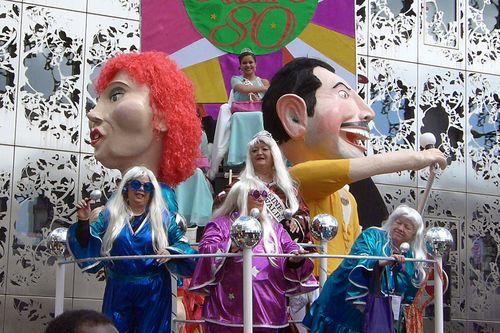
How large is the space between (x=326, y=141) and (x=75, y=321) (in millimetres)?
4401

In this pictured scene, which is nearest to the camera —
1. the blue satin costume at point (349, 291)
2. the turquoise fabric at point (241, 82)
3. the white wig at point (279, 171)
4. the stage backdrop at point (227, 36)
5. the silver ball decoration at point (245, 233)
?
the silver ball decoration at point (245, 233)

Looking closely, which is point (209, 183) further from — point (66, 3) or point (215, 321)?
point (215, 321)

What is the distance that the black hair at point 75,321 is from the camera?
2.86 m

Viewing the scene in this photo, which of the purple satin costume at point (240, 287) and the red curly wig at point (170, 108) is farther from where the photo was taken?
the red curly wig at point (170, 108)

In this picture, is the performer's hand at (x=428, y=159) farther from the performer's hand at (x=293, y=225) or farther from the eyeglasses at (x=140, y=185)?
the eyeglasses at (x=140, y=185)

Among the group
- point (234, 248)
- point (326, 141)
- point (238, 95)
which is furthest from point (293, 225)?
point (238, 95)

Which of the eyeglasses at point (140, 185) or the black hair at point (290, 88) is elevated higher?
the black hair at point (290, 88)

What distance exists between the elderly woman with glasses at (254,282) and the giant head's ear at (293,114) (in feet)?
5.08

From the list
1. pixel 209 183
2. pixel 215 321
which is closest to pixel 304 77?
pixel 209 183

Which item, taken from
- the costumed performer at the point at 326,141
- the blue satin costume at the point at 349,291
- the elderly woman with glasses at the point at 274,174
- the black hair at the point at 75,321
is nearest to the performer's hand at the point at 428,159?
the costumed performer at the point at 326,141

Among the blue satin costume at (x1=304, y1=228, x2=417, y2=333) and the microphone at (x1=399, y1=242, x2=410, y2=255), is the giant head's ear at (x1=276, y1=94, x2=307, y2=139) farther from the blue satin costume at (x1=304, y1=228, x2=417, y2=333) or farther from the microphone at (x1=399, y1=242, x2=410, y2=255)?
the microphone at (x1=399, y1=242, x2=410, y2=255)

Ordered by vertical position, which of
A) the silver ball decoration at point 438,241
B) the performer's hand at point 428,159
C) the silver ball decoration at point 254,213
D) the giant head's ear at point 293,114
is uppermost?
the giant head's ear at point 293,114

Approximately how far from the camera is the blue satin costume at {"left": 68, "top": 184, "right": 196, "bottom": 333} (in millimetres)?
5727

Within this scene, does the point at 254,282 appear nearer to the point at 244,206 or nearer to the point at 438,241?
the point at 244,206
